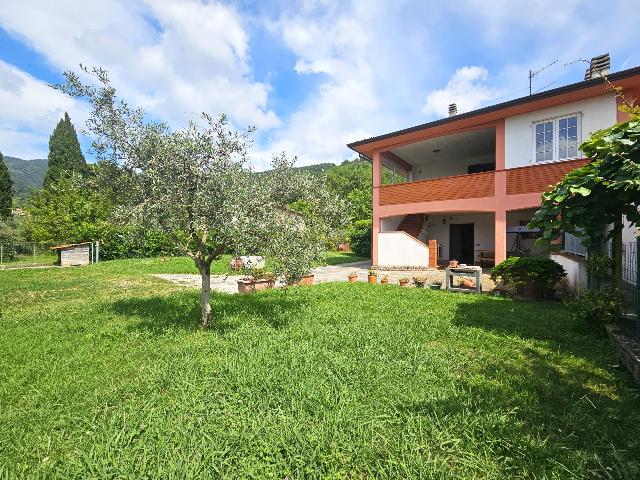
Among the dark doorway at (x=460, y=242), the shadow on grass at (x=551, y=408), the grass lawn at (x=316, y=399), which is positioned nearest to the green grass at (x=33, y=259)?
the grass lawn at (x=316, y=399)

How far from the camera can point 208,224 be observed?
5.05 m

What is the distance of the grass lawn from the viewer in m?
2.38

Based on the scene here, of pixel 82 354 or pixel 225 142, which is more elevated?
pixel 225 142

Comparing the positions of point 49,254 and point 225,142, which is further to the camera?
point 49,254

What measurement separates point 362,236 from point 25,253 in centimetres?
2846

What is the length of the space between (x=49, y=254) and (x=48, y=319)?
28372 millimetres

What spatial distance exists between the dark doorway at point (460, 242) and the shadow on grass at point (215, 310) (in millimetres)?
13041

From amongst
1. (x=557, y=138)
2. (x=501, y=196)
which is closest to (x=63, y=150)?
(x=501, y=196)

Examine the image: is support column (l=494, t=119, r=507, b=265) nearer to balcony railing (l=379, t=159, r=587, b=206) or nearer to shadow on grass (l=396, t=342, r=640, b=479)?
balcony railing (l=379, t=159, r=587, b=206)

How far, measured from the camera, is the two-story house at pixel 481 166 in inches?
451

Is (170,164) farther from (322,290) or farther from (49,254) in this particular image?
(49,254)

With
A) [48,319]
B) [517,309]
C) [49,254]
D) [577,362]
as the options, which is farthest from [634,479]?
[49,254]

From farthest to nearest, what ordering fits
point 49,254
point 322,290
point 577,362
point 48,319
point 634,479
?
point 49,254 → point 322,290 → point 48,319 → point 577,362 → point 634,479

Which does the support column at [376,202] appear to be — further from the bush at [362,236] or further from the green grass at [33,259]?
the green grass at [33,259]
